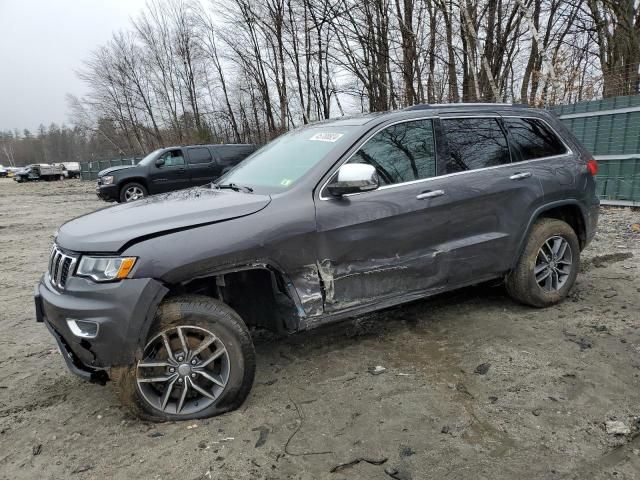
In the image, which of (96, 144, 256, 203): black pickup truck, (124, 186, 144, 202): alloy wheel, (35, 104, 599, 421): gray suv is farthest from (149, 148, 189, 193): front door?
(35, 104, 599, 421): gray suv

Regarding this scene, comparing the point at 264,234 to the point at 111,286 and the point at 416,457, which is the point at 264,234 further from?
the point at 416,457

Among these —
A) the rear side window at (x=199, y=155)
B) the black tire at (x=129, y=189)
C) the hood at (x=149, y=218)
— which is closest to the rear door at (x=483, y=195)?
the hood at (x=149, y=218)

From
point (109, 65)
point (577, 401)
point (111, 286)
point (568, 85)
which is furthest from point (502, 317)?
point (109, 65)

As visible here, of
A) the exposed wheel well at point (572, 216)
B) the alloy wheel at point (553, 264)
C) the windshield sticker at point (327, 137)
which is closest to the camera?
the windshield sticker at point (327, 137)

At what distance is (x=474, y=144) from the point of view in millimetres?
3619

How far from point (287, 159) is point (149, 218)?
1216mm

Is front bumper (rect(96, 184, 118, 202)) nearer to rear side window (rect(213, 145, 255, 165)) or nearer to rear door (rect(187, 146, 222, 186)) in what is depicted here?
rear door (rect(187, 146, 222, 186))

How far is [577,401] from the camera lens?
2598 millimetres

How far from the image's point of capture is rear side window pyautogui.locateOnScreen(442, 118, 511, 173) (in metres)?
3.50

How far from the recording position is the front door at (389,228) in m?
2.89

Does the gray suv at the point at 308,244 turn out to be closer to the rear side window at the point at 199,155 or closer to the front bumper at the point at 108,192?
the rear side window at the point at 199,155

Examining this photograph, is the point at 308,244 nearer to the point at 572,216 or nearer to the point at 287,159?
the point at 287,159

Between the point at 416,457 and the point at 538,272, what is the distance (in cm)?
241

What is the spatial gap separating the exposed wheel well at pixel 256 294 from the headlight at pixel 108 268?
434mm
